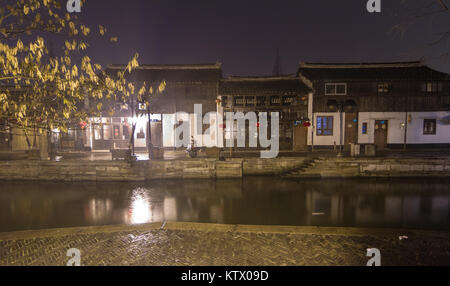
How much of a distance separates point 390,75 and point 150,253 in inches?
1000

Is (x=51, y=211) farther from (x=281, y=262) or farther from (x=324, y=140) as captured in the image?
(x=324, y=140)

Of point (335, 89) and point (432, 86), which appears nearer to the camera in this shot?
point (432, 86)

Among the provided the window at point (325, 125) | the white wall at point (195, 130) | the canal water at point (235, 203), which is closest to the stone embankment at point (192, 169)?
the canal water at point (235, 203)

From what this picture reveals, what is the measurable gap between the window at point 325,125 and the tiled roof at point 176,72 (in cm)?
1063

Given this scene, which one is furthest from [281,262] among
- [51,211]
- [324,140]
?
[324,140]

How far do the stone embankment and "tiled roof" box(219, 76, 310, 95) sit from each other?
8.48 m

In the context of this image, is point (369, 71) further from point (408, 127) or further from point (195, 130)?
point (195, 130)

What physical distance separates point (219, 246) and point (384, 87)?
76.8 ft

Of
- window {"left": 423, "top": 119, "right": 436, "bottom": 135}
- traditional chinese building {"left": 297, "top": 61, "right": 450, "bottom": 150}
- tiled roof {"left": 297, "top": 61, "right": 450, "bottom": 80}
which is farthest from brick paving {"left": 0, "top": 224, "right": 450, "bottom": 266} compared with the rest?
window {"left": 423, "top": 119, "right": 436, "bottom": 135}

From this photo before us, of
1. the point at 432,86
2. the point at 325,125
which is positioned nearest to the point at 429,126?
the point at 432,86

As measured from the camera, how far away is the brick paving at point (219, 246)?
473 cm

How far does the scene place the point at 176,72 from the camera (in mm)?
23234

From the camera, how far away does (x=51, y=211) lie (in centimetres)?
920

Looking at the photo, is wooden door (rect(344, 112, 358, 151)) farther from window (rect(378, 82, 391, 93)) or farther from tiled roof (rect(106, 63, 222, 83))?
tiled roof (rect(106, 63, 222, 83))
